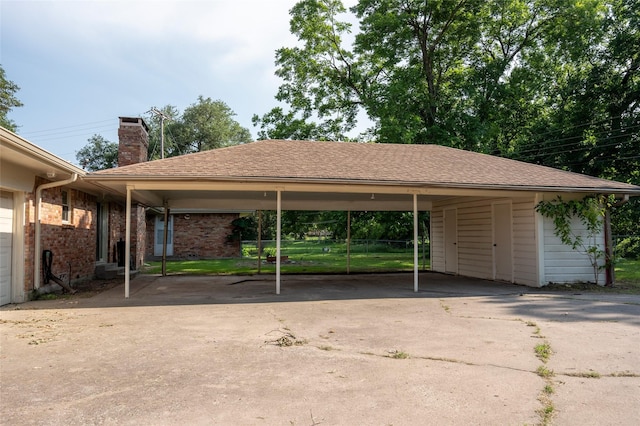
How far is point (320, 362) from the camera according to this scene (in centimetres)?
469

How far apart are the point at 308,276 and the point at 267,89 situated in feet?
50.0

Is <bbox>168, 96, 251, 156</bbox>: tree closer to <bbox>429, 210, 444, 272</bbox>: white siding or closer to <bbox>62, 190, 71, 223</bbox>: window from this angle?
<bbox>429, 210, 444, 272</bbox>: white siding

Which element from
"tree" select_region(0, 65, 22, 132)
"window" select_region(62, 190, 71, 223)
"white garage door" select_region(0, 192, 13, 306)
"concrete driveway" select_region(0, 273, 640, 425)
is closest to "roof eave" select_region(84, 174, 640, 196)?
"white garage door" select_region(0, 192, 13, 306)

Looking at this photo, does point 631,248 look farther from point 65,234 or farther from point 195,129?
point 195,129

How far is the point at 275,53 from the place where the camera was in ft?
86.0

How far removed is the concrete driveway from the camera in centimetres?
338

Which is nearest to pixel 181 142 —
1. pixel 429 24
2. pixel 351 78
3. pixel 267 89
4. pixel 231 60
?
pixel 267 89

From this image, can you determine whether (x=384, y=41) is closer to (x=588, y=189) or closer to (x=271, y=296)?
(x=588, y=189)

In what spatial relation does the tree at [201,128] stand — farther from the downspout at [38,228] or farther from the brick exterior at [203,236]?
the downspout at [38,228]

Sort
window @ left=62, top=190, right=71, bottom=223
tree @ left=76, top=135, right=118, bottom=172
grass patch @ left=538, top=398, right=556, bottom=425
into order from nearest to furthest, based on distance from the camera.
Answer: grass patch @ left=538, top=398, right=556, bottom=425 < window @ left=62, top=190, right=71, bottom=223 < tree @ left=76, top=135, right=118, bottom=172

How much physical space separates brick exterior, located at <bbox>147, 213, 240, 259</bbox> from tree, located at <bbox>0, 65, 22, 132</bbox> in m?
16.7

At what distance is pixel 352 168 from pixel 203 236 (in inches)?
576

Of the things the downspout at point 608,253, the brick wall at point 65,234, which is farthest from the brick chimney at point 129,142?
the downspout at point 608,253

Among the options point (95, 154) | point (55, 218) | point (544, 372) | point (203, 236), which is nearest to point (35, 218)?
point (55, 218)
